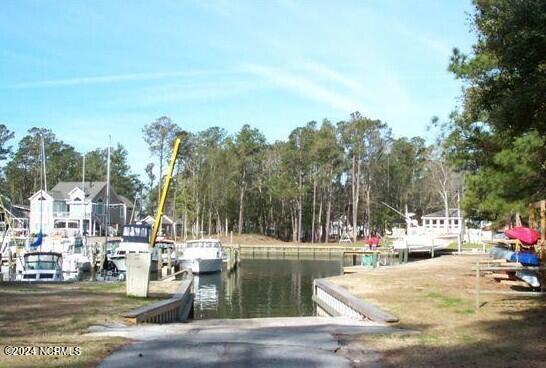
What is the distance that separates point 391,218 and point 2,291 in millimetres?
82396

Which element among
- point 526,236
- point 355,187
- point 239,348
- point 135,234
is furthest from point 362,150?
point 239,348

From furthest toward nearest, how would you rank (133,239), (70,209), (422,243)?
1. (70,209)
2. (422,243)
3. (133,239)

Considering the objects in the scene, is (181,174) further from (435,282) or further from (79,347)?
(79,347)

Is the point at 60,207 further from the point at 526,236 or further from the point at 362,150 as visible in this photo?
the point at 526,236

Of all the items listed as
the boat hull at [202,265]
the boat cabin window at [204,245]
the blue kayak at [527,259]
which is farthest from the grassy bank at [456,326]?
the boat cabin window at [204,245]

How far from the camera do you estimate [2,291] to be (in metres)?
18.5

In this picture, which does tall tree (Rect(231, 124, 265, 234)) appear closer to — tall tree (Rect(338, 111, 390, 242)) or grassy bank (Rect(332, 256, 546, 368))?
tall tree (Rect(338, 111, 390, 242))

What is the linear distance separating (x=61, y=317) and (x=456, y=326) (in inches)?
311

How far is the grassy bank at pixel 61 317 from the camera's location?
840cm

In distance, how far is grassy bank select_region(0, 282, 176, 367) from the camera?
27.6ft

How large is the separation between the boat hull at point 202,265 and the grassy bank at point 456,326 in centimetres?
2394

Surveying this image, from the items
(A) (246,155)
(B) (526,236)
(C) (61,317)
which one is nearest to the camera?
(C) (61,317)

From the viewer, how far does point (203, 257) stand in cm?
4600

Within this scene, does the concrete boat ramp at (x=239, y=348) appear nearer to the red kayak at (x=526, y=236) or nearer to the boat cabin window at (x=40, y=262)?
the red kayak at (x=526, y=236)
